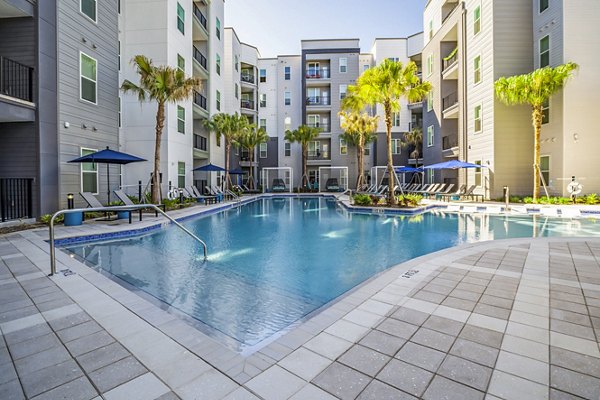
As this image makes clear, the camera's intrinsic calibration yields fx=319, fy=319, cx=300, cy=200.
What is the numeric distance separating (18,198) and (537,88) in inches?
807

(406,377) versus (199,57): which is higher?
(199,57)

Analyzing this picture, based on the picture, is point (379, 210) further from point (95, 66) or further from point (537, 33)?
point (95, 66)

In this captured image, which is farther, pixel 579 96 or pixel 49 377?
pixel 579 96

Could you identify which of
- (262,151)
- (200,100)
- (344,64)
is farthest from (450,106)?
(262,151)

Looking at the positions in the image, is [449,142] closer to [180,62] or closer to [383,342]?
[180,62]

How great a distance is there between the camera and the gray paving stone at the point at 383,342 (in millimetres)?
2703

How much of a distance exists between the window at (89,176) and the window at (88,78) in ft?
6.72

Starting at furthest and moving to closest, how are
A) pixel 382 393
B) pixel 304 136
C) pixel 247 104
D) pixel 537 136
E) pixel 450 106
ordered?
1. pixel 247 104
2. pixel 304 136
3. pixel 450 106
4. pixel 537 136
5. pixel 382 393

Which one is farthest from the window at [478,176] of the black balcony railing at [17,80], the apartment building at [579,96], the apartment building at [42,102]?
the black balcony railing at [17,80]

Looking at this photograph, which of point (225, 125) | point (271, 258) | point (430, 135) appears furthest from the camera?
point (430, 135)

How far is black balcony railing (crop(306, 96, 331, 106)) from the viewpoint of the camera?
32000 mm

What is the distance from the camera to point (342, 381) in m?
2.29

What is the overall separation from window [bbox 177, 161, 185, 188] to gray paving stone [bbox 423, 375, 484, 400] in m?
17.7

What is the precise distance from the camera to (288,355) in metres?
2.65
